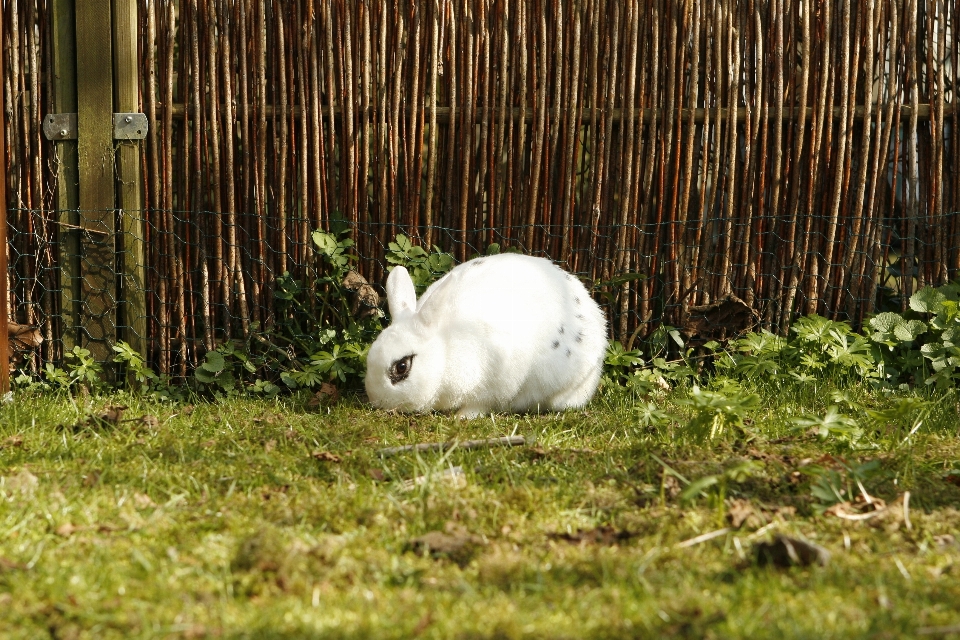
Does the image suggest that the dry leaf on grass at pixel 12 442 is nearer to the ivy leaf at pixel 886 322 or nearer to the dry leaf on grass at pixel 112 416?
the dry leaf on grass at pixel 112 416

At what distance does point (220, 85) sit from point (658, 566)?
320 centimetres

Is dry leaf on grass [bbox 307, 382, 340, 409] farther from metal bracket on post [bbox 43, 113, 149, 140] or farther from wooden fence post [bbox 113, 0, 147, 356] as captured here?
metal bracket on post [bbox 43, 113, 149, 140]

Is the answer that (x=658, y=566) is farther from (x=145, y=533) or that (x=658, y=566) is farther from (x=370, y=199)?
(x=370, y=199)

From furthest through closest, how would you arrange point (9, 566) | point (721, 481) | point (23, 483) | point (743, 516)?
point (23, 483) → point (721, 481) → point (743, 516) → point (9, 566)

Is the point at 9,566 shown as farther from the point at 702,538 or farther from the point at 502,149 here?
the point at 502,149

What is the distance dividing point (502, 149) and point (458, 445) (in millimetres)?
1831

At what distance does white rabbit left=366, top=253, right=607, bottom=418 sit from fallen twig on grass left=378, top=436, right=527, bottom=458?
57cm

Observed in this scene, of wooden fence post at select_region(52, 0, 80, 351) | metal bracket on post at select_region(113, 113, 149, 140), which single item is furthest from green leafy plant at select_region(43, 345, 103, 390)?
metal bracket on post at select_region(113, 113, 149, 140)

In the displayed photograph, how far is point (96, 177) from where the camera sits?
443cm

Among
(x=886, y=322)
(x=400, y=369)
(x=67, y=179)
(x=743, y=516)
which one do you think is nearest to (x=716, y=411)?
Result: (x=743, y=516)

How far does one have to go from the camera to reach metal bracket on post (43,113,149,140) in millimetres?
4391

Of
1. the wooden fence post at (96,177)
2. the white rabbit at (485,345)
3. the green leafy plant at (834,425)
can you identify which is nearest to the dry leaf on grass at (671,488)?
the green leafy plant at (834,425)

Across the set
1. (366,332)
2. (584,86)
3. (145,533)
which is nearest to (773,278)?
(584,86)

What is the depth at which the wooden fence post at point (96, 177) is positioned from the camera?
437 cm
